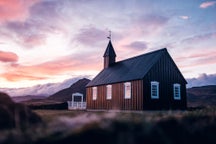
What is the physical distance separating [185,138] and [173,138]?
1.32ft

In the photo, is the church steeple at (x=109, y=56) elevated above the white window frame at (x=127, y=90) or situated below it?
above

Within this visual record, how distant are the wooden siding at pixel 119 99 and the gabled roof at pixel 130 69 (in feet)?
2.23

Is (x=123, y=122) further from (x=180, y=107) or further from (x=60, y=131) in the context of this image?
(x=180, y=107)

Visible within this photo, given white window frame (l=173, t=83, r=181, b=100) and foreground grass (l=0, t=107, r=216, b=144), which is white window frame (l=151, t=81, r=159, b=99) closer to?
white window frame (l=173, t=83, r=181, b=100)

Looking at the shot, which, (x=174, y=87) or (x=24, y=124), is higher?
(x=174, y=87)

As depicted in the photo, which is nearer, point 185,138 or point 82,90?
point 185,138

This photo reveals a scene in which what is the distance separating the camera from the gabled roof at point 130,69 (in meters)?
23.4

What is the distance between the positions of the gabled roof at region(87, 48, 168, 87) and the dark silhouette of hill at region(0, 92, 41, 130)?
1301 centimetres

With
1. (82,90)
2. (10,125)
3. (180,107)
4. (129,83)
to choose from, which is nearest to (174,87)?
(180,107)

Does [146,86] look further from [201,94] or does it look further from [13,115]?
[201,94]

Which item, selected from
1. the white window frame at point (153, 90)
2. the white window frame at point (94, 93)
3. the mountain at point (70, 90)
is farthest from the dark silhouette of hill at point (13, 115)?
the mountain at point (70, 90)

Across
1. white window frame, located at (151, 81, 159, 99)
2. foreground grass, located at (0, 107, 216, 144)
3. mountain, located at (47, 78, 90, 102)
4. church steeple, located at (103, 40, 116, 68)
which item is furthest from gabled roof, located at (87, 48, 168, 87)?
mountain, located at (47, 78, 90, 102)

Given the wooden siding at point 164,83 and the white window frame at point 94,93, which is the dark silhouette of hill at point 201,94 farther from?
the wooden siding at point 164,83

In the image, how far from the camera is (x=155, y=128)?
8.03 metres
